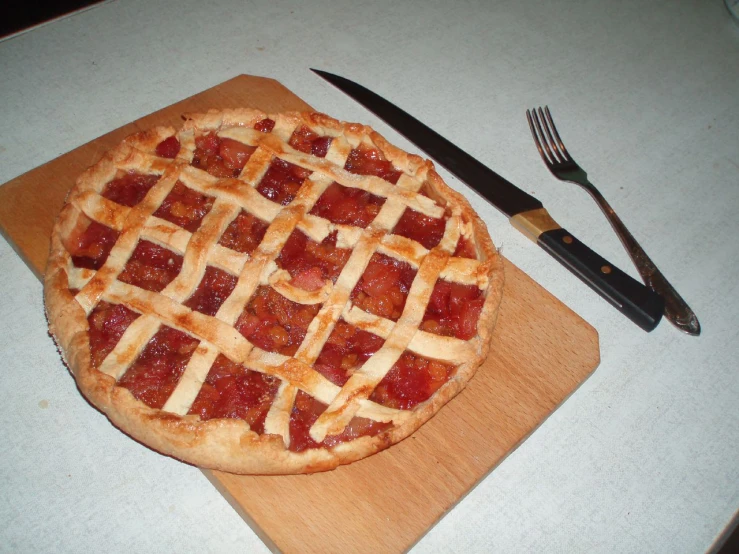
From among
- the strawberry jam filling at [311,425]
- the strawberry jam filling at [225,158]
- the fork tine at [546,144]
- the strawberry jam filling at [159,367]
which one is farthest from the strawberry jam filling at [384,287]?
the fork tine at [546,144]

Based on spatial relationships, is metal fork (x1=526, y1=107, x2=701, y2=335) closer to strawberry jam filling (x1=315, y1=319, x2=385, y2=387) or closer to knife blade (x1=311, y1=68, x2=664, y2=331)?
knife blade (x1=311, y1=68, x2=664, y2=331)

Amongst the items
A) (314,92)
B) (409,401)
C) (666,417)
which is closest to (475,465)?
(409,401)

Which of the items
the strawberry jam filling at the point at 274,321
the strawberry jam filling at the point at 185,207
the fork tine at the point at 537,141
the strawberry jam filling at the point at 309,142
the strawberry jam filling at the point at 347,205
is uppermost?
the fork tine at the point at 537,141

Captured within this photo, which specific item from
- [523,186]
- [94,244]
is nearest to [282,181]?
[94,244]

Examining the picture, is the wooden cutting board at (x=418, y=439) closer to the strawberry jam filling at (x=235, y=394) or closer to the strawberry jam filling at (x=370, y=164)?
the strawberry jam filling at (x=235, y=394)

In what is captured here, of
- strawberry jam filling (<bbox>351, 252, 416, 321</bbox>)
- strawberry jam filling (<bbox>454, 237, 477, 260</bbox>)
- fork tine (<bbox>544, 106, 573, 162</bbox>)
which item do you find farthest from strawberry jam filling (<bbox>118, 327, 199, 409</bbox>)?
fork tine (<bbox>544, 106, 573, 162</bbox>)

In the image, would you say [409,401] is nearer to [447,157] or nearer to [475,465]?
[475,465]
